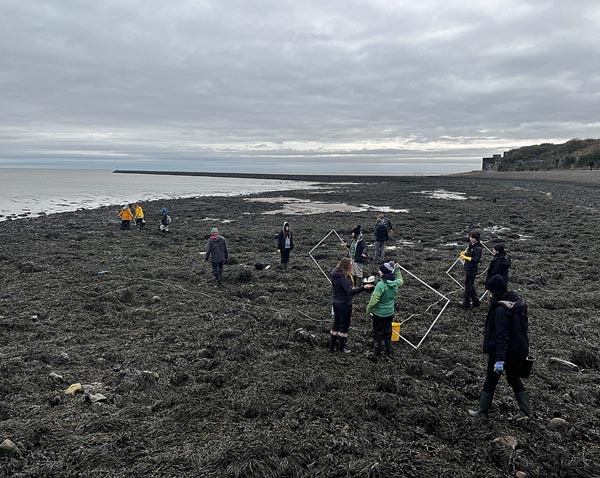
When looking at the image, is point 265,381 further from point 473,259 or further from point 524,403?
point 473,259

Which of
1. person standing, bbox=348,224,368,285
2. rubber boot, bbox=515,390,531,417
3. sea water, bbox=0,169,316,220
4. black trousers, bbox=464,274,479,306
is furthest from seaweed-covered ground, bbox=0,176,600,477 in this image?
sea water, bbox=0,169,316,220

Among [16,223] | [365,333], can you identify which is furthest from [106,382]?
[16,223]

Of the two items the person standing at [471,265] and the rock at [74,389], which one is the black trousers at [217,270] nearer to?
the rock at [74,389]

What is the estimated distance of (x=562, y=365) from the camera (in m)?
6.99

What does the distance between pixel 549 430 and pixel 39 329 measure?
355 inches

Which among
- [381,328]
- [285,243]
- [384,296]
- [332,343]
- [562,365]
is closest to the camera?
[562,365]

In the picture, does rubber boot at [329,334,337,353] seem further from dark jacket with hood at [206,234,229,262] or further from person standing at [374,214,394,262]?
person standing at [374,214,394,262]

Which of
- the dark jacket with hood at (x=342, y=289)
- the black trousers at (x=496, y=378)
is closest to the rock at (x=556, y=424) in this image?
the black trousers at (x=496, y=378)

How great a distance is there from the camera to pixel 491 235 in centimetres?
2123

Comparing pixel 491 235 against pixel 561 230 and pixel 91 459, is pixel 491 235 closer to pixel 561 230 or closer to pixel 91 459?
pixel 561 230

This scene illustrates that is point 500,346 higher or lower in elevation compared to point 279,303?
higher

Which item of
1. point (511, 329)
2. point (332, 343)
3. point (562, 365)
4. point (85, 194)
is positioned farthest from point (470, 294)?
point (85, 194)

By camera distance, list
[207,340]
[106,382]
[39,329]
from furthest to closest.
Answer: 1. [39,329]
2. [207,340]
3. [106,382]

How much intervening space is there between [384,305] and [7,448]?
5.48 meters
